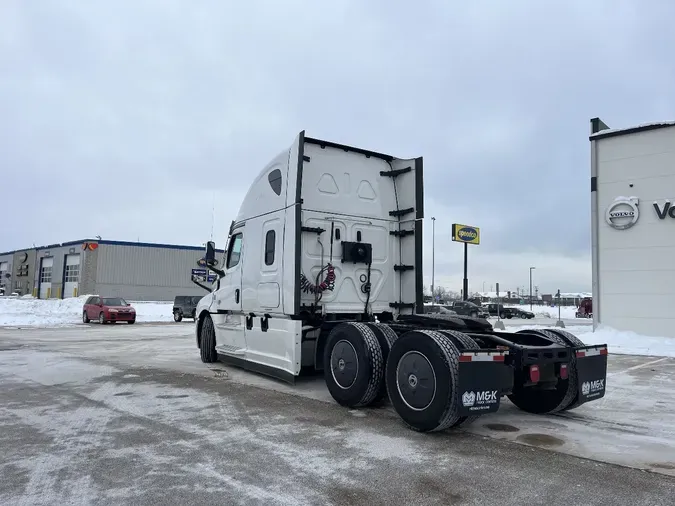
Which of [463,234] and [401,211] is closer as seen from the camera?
[401,211]

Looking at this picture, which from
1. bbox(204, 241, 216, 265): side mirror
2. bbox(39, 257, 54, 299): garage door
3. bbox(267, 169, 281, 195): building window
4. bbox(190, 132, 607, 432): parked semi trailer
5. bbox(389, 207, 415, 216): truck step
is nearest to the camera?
bbox(190, 132, 607, 432): parked semi trailer

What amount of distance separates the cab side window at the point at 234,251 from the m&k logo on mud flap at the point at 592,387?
246 inches

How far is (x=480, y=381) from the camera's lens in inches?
205

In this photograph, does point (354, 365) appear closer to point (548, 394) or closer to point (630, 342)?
point (548, 394)

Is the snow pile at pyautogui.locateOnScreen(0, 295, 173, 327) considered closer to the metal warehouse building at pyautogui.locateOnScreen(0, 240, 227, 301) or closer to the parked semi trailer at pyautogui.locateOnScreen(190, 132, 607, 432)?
the metal warehouse building at pyautogui.locateOnScreen(0, 240, 227, 301)

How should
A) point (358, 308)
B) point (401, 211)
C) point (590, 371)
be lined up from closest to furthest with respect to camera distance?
1. point (590, 371)
2. point (358, 308)
3. point (401, 211)

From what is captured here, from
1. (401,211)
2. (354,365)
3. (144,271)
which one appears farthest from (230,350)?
(144,271)

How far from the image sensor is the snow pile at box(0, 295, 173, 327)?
97.9 feet

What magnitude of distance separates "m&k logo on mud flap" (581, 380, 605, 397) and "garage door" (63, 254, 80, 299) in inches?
2313

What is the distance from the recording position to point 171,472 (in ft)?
14.1

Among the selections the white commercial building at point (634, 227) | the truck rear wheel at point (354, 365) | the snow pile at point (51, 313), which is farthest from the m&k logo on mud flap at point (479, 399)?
the snow pile at point (51, 313)

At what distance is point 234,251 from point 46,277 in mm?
64101

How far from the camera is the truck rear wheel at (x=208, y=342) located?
11.2m

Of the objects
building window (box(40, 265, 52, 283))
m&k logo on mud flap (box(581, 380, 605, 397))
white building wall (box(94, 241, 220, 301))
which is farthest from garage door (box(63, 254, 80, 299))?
m&k logo on mud flap (box(581, 380, 605, 397))
